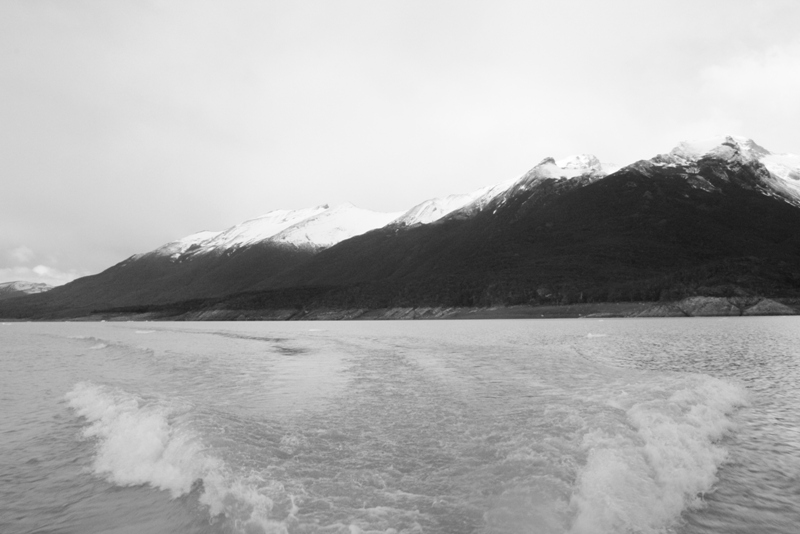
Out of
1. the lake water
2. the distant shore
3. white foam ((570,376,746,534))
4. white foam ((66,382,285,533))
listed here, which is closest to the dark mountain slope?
the distant shore

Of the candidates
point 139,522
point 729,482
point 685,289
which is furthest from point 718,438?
point 685,289

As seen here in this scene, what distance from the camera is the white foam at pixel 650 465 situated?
8.84 metres

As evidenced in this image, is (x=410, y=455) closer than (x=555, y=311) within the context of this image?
Yes

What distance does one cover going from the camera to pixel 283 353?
40500 millimetres

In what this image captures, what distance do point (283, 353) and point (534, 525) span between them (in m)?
34.0

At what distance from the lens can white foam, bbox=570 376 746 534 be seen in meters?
8.84

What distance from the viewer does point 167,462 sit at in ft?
39.2

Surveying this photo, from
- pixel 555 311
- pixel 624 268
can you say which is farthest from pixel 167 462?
pixel 624 268

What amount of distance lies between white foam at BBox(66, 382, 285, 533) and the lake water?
0.16 feet

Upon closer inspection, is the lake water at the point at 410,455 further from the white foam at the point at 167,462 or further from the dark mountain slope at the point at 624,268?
the dark mountain slope at the point at 624,268

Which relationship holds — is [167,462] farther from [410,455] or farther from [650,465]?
[650,465]

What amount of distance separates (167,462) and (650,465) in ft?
35.7

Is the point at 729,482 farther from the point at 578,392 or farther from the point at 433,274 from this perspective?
the point at 433,274

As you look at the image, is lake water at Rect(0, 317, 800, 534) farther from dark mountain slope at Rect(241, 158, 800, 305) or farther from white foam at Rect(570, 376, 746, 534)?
dark mountain slope at Rect(241, 158, 800, 305)
